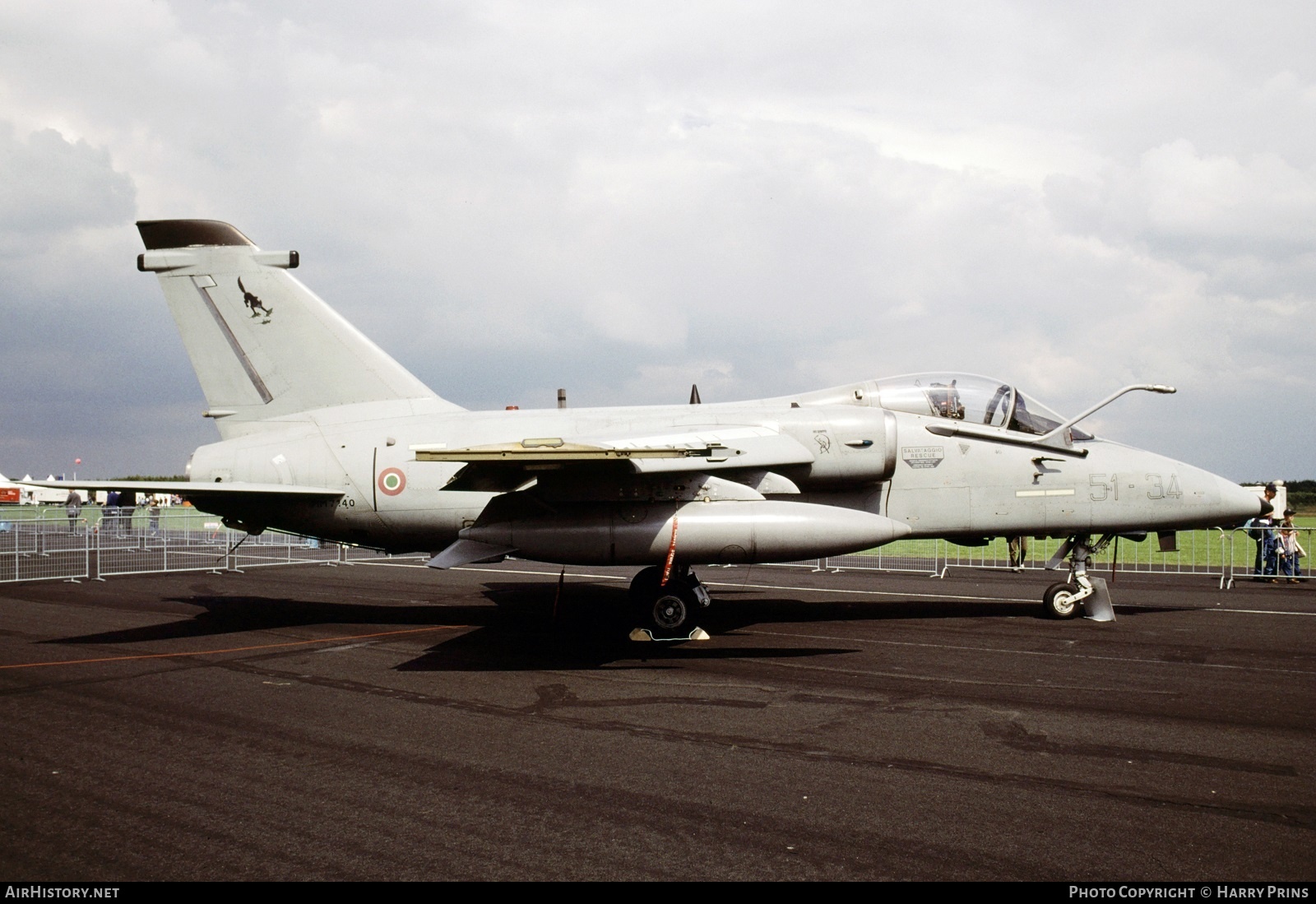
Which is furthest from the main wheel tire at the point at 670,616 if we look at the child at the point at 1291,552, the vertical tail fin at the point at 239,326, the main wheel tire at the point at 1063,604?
the child at the point at 1291,552

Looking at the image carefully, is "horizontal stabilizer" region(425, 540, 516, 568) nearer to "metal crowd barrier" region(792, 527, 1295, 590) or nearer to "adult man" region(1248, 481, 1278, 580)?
"metal crowd barrier" region(792, 527, 1295, 590)

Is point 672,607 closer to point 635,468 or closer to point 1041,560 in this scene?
point 635,468

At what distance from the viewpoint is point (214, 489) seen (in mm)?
10703

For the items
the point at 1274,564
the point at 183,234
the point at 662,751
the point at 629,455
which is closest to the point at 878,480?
the point at 629,455

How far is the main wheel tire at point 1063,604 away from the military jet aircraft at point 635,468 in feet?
0.09

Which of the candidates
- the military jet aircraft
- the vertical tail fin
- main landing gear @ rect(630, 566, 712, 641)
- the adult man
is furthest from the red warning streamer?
the adult man

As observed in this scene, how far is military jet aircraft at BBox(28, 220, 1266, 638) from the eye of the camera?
991cm

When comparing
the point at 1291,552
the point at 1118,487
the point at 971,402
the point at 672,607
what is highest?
the point at 971,402

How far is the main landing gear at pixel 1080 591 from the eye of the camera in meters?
11.7

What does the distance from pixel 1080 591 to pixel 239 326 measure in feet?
40.9

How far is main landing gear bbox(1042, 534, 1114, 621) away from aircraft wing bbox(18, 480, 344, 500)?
9923 millimetres

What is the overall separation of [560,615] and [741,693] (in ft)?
19.2

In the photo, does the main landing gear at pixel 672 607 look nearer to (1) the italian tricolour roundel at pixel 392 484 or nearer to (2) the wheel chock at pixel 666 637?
(2) the wheel chock at pixel 666 637
